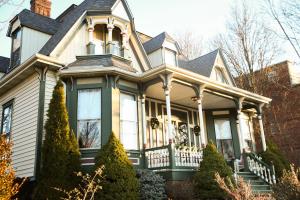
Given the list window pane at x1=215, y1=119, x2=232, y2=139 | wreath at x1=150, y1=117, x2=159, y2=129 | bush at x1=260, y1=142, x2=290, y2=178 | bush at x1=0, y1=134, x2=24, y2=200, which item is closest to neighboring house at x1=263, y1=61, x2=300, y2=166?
window pane at x1=215, y1=119, x2=232, y2=139

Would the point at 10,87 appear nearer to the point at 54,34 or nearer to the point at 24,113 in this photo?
the point at 24,113

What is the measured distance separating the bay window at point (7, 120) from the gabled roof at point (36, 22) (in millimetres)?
3429

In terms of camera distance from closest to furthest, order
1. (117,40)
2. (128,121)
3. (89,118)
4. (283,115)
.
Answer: (89,118) < (128,121) < (117,40) < (283,115)

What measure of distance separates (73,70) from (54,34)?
371cm

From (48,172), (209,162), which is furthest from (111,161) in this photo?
(209,162)

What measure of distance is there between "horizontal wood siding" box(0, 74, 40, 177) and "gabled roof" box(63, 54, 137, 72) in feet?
5.44

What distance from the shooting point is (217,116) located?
16.8 meters

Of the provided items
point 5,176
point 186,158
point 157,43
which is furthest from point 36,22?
point 5,176

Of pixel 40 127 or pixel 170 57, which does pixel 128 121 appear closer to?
pixel 40 127

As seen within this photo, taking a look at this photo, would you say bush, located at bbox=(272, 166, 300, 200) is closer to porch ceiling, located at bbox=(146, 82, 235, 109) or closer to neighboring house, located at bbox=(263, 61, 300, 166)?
porch ceiling, located at bbox=(146, 82, 235, 109)

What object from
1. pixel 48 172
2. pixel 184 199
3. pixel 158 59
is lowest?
pixel 184 199

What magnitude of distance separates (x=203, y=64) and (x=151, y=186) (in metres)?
8.93

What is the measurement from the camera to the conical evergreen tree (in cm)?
948

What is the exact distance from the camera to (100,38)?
538 inches
